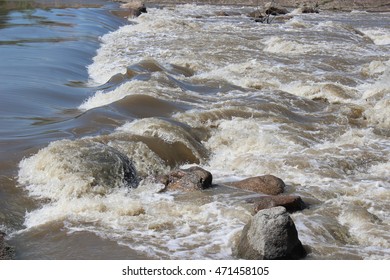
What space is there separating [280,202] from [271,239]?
4.94ft

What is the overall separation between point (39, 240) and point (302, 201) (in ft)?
12.3

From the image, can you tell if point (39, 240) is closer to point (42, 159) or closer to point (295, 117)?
point (42, 159)

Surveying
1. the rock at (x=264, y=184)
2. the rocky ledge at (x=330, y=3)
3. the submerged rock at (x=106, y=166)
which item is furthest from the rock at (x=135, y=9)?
the rock at (x=264, y=184)

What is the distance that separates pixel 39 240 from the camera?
22.8 feet

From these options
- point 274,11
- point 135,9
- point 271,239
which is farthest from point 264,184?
point 274,11

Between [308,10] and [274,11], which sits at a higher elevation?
[274,11]

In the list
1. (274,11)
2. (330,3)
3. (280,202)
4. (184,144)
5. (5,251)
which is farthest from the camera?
(330,3)

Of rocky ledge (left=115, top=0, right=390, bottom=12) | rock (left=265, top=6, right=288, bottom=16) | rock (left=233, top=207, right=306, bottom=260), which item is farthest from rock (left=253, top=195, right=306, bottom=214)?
rocky ledge (left=115, top=0, right=390, bottom=12)

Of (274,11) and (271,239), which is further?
(274,11)

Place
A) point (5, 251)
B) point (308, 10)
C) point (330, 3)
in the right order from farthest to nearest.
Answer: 1. point (330, 3)
2. point (308, 10)
3. point (5, 251)

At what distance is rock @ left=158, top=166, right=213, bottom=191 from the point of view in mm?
8578

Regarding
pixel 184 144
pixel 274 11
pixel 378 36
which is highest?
pixel 184 144

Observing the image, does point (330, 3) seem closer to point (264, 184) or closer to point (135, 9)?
point (135, 9)

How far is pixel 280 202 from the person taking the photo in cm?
768
